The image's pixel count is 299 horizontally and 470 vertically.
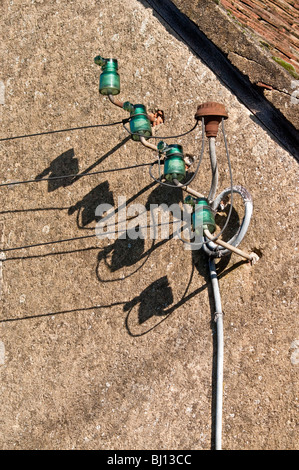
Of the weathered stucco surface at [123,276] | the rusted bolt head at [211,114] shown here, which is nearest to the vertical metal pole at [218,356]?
the weathered stucco surface at [123,276]

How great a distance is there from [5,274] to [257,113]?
119 inches

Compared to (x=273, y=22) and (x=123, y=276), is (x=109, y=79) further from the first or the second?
(x=273, y=22)

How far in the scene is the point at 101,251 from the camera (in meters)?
5.04

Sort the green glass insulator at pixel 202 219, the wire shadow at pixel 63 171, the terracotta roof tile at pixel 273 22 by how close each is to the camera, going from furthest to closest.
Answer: the wire shadow at pixel 63 171 → the terracotta roof tile at pixel 273 22 → the green glass insulator at pixel 202 219

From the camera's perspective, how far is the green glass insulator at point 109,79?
4441 mm

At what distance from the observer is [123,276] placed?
488cm

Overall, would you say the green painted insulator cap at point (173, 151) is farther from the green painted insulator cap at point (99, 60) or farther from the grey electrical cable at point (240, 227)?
the green painted insulator cap at point (99, 60)

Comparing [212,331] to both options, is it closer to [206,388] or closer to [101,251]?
[206,388]

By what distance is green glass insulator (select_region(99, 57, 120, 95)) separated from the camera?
444 centimetres

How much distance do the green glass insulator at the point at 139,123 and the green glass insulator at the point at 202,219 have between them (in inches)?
33.7

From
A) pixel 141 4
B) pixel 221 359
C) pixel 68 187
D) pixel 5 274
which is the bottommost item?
pixel 221 359

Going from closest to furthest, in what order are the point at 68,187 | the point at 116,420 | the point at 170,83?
the point at 116,420 < the point at 170,83 < the point at 68,187
